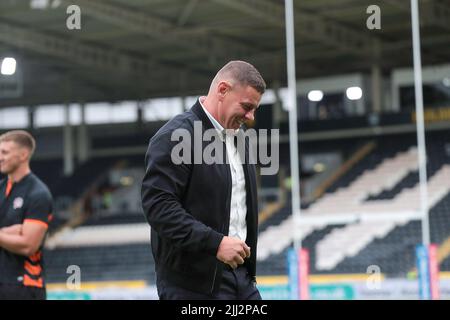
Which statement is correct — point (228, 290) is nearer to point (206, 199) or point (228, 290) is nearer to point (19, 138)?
point (206, 199)

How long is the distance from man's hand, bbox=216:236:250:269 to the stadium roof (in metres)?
11.1

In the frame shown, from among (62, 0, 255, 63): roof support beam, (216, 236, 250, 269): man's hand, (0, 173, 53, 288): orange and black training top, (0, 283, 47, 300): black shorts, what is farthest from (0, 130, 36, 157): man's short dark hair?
(62, 0, 255, 63): roof support beam

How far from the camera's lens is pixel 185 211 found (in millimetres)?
A: 2670

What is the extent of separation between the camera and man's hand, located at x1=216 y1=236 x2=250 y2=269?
2.61 meters

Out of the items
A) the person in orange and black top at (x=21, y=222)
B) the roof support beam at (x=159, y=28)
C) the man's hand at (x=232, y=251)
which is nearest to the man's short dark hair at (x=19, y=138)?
the person in orange and black top at (x=21, y=222)

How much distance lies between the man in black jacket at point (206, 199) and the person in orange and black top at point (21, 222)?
125cm

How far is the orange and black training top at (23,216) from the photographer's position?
3930mm

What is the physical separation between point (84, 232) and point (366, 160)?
5825mm

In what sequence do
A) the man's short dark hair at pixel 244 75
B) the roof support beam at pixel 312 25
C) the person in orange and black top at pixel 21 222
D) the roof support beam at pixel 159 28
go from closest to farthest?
the man's short dark hair at pixel 244 75 → the person in orange and black top at pixel 21 222 → the roof support beam at pixel 312 25 → the roof support beam at pixel 159 28

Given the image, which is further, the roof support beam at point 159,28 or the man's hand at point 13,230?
the roof support beam at point 159,28

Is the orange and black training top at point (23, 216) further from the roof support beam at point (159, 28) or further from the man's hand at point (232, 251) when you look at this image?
the roof support beam at point (159, 28)

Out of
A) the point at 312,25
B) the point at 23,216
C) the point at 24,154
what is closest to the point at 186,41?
the point at 312,25
